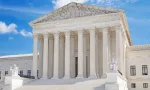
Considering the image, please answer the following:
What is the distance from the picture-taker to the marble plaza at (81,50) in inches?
1542

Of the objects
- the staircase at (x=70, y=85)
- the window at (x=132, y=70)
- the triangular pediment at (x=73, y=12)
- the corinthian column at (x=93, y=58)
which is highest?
the triangular pediment at (x=73, y=12)

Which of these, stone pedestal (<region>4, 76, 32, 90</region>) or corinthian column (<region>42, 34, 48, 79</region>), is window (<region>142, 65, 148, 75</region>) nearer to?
corinthian column (<region>42, 34, 48, 79</region>)

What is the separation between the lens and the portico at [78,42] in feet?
130

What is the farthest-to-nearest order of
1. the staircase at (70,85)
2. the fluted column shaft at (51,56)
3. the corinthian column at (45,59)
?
the fluted column shaft at (51,56)
the corinthian column at (45,59)
the staircase at (70,85)

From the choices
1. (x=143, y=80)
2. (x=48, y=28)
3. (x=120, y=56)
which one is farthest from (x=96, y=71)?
(x=48, y=28)

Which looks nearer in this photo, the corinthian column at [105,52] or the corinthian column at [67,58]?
the corinthian column at [105,52]

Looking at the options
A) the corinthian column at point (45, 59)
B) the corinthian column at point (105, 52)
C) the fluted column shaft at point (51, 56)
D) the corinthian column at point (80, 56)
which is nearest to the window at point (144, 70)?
the corinthian column at point (105, 52)

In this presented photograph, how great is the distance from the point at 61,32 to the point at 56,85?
1117cm

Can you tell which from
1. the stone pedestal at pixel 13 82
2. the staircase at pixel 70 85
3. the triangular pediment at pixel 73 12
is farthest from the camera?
the triangular pediment at pixel 73 12

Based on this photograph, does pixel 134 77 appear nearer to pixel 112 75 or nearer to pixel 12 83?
pixel 112 75

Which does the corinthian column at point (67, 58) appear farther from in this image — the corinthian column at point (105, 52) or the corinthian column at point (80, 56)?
the corinthian column at point (105, 52)

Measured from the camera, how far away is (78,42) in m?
41.4

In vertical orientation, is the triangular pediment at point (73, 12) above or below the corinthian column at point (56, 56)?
above

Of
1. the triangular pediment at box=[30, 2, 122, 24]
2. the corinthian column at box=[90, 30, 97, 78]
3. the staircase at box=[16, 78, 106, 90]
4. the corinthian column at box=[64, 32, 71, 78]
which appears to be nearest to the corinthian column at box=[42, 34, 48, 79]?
the triangular pediment at box=[30, 2, 122, 24]
